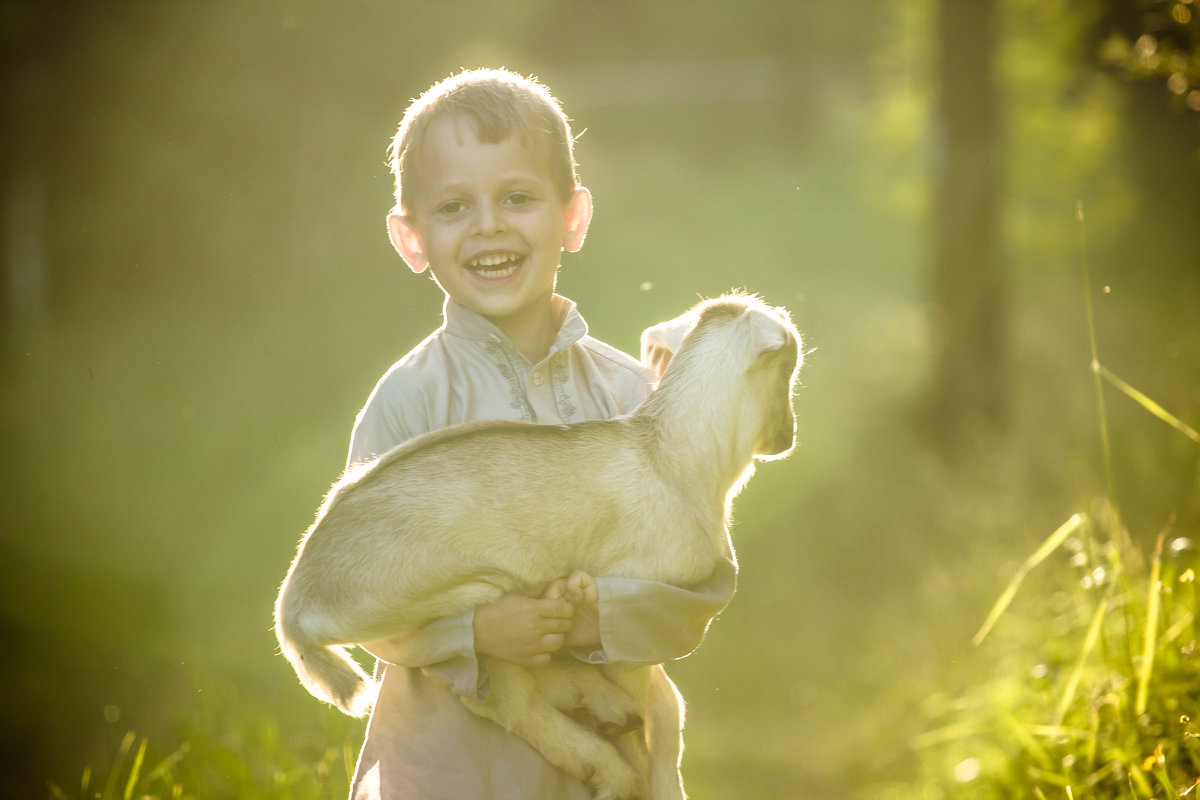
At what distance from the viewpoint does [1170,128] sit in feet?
52.3

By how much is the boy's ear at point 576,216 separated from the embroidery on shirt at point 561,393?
329mm

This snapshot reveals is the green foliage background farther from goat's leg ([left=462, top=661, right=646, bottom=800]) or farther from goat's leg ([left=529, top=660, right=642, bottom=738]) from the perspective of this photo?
goat's leg ([left=462, top=661, right=646, bottom=800])

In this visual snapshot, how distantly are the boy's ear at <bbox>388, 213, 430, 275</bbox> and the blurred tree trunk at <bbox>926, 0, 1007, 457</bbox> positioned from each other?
7.37 m

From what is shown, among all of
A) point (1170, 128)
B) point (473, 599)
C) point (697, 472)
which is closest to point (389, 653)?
point (473, 599)

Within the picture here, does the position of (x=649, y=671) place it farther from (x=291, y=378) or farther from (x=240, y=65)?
(x=240, y=65)

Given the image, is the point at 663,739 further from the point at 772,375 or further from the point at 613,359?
the point at 613,359

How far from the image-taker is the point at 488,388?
289 centimetres

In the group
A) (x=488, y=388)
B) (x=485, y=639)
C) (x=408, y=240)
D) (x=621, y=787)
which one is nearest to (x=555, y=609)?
(x=485, y=639)

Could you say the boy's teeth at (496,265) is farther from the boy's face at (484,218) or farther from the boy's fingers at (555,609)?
the boy's fingers at (555,609)

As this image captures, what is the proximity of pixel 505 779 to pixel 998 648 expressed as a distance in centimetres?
395

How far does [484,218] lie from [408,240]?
0.30 meters

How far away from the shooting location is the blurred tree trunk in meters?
9.34

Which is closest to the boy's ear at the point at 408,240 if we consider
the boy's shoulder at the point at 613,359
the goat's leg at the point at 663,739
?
the boy's shoulder at the point at 613,359

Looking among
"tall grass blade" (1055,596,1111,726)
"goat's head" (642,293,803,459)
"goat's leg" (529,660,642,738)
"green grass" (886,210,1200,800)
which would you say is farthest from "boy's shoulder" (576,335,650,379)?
"tall grass blade" (1055,596,1111,726)
